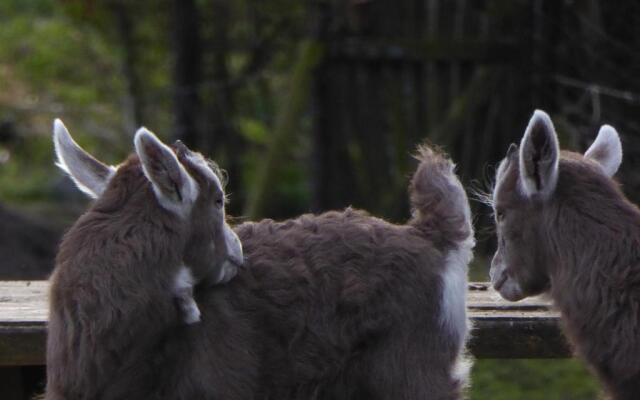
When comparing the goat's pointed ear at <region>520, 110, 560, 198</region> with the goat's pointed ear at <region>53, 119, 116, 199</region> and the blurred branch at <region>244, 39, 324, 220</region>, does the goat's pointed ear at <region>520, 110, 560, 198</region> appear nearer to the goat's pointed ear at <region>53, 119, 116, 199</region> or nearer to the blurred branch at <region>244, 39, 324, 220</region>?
the goat's pointed ear at <region>53, 119, 116, 199</region>

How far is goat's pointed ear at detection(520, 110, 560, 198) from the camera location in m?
4.60

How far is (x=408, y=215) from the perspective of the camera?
1002 centimetres

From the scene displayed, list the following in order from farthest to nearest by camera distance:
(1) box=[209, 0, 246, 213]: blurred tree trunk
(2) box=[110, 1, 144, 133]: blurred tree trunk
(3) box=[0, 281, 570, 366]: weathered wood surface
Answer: (2) box=[110, 1, 144, 133]: blurred tree trunk
(1) box=[209, 0, 246, 213]: blurred tree trunk
(3) box=[0, 281, 570, 366]: weathered wood surface

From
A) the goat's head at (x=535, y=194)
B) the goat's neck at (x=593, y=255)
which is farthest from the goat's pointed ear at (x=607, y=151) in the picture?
the goat's neck at (x=593, y=255)

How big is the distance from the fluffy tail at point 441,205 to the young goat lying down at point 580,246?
0.58 ft

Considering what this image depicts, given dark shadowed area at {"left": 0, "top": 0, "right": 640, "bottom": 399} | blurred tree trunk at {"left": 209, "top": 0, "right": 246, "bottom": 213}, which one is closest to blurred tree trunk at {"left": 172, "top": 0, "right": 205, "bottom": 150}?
dark shadowed area at {"left": 0, "top": 0, "right": 640, "bottom": 399}

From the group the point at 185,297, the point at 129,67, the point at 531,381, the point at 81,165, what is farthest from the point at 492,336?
the point at 129,67

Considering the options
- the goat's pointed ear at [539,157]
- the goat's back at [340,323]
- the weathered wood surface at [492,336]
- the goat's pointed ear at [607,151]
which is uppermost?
the goat's pointed ear at [539,157]

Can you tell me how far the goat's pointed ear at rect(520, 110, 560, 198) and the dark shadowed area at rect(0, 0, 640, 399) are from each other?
1957 millimetres

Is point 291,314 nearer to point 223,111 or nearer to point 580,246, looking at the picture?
point 580,246

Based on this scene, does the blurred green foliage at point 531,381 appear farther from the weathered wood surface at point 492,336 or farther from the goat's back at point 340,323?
the goat's back at point 340,323

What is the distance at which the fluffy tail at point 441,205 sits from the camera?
5047mm

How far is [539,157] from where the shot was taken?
4699 mm

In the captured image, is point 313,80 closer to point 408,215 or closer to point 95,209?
point 408,215
